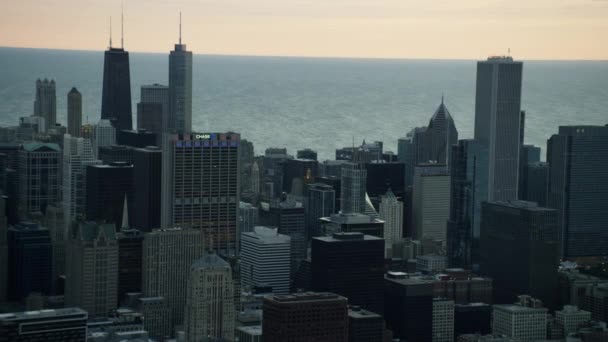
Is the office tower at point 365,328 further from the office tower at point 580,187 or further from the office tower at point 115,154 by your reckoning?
the office tower at point 115,154

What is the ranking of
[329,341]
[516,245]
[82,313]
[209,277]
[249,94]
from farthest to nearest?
1. [249,94]
2. [516,245]
3. [209,277]
4. [329,341]
5. [82,313]

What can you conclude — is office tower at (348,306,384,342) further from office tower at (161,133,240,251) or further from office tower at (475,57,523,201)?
office tower at (475,57,523,201)

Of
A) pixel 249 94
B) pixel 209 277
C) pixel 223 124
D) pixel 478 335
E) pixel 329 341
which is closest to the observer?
pixel 329 341

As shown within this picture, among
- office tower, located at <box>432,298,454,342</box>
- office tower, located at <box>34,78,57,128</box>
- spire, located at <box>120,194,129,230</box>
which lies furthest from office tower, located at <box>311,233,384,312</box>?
office tower, located at <box>34,78,57,128</box>

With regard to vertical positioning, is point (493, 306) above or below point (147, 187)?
below

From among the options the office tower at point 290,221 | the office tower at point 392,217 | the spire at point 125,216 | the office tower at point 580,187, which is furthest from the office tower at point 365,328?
the office tower at point 580,187

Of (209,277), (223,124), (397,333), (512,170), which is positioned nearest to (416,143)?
(512,170)

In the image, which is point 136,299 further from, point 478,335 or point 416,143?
point 416,143
